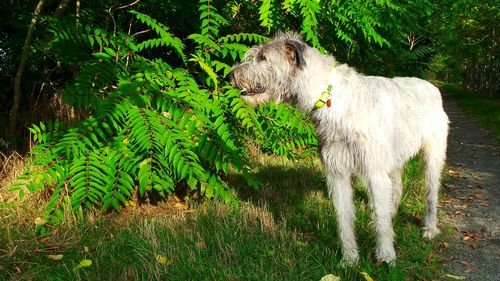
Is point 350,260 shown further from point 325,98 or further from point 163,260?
point 163,260

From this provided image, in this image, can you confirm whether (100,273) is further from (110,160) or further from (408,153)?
(408,153)

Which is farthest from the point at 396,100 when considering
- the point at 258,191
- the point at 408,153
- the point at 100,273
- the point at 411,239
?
the point at 100,273

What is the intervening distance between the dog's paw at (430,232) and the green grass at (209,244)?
118 mm

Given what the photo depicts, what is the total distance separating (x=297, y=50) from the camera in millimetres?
3922

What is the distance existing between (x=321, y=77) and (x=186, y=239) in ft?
7.14

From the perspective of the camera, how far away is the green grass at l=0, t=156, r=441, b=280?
3.90 meters

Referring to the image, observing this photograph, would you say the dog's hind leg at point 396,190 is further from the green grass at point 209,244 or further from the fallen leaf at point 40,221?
the fallen leaf at point 40,221

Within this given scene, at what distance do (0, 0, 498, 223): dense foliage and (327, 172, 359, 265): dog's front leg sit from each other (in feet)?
3.59

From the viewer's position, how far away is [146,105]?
4.58 m

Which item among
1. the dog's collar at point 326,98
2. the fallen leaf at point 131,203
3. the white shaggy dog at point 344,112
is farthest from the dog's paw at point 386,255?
the fallen leaf at point 131,203

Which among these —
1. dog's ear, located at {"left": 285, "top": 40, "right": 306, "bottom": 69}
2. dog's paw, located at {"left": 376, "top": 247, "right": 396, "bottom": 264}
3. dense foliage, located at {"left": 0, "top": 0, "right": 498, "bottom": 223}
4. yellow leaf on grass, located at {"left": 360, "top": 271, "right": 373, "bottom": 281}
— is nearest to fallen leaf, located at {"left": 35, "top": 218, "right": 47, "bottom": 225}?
dense foliage, located at {"left": 0, "top": 0, "right": 498, "bottom": 223}

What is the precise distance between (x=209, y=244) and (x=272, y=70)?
6.20 ft

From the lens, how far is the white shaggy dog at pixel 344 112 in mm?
3908

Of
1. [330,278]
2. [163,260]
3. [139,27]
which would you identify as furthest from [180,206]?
[139,27]
